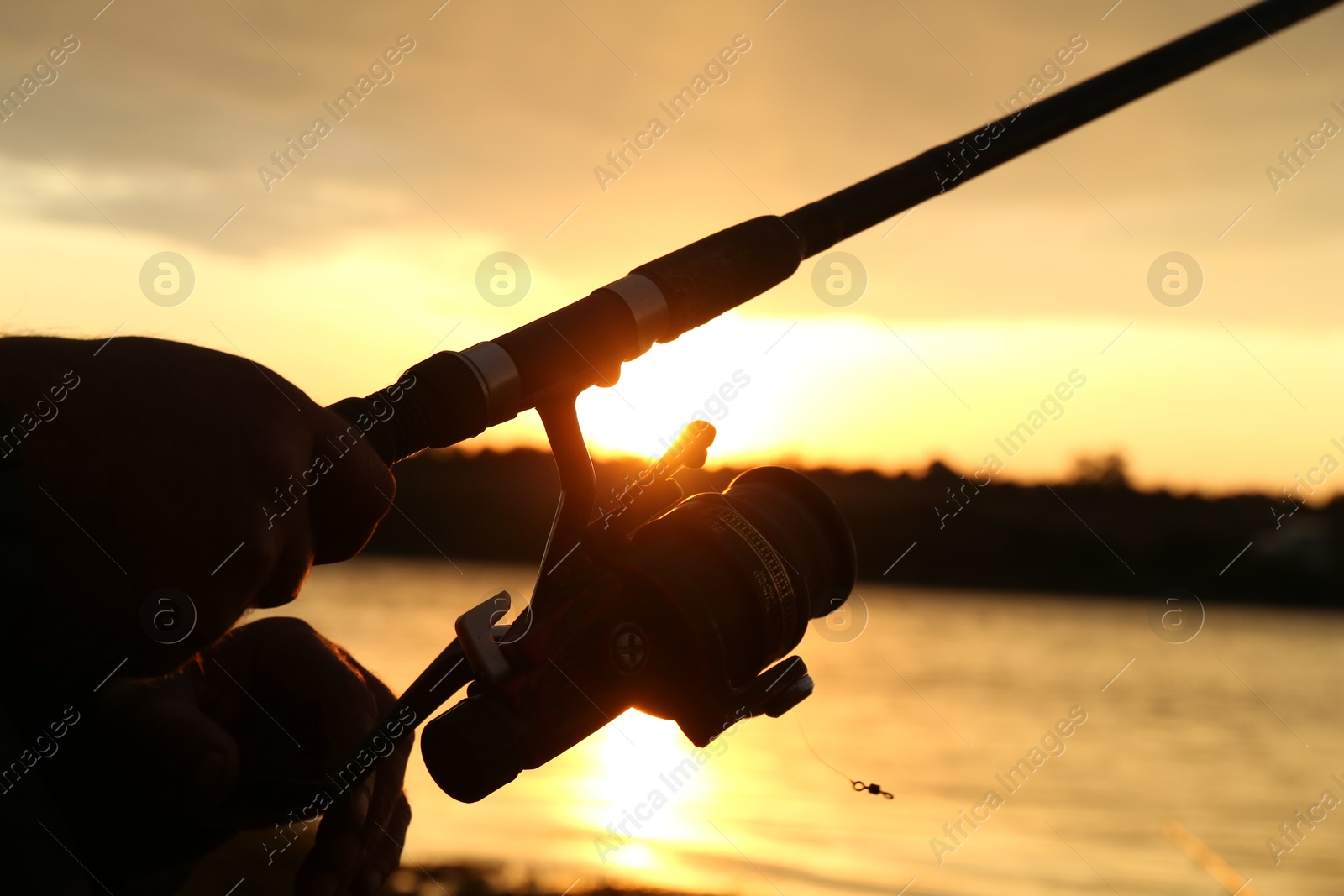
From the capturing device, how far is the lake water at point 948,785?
11.8 m

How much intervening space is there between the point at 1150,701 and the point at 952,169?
28718 millimetres

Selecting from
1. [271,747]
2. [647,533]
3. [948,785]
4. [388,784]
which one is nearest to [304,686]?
[271,747]

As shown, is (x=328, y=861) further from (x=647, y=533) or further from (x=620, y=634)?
(x=647, y=533)

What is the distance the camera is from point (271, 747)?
1.92 m

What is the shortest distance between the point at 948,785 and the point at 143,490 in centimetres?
1685

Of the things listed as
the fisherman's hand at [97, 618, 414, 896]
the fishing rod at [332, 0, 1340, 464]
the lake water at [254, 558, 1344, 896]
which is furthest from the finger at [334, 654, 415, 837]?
the fishing rod at [332, 0, 1340, 464]

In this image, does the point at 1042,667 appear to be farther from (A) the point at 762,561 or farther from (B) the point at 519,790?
(A) the point at 762,561

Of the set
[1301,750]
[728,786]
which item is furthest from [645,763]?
[1301,750]

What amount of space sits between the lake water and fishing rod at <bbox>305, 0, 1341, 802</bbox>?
18cm

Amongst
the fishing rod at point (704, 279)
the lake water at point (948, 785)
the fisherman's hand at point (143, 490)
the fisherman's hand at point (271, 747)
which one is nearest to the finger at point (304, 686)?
the fisherman's hand at point (271, 747)

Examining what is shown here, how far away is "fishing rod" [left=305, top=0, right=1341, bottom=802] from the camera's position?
179 centimetres

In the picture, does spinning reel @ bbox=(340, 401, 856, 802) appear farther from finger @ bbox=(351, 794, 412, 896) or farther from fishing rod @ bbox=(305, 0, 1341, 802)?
finger @ bbox=(351, 794, 412, 896)

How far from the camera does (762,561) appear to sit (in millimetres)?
2150

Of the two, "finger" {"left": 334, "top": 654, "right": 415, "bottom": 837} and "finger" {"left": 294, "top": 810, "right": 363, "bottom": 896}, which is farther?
"finger" {"left": 334, "top": 654, "right": 415, "bottom": 837}
